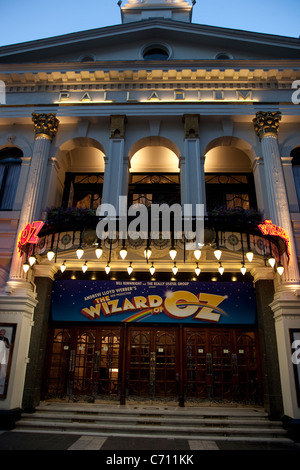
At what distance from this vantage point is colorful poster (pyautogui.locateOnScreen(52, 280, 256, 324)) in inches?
439

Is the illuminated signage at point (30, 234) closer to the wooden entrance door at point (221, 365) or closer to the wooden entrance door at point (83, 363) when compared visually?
the wooden entrance door at point (83, 363)

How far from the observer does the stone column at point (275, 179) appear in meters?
10.1

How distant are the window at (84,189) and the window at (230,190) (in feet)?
16.9

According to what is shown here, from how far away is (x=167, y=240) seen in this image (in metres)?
10.3

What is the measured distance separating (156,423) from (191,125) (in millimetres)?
10658

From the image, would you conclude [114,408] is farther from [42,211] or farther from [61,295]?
[42,211]

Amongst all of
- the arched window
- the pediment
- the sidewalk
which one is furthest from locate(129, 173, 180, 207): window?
the sidewalk

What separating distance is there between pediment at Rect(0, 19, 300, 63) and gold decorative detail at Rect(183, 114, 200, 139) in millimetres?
3492

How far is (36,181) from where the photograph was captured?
37.8ft

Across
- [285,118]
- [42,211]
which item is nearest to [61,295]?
[42,211]

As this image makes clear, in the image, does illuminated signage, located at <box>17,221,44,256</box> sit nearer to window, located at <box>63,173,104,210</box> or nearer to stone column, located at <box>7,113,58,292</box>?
stone column, located at <box>7,113,58,292</box>

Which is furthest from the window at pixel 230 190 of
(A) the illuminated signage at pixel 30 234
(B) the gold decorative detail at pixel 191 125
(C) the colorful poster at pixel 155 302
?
(A) the illuminated signage at pixel 30 234

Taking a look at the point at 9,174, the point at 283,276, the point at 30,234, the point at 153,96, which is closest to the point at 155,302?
the point at 283,276

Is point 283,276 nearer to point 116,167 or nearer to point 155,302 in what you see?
point 155,302
